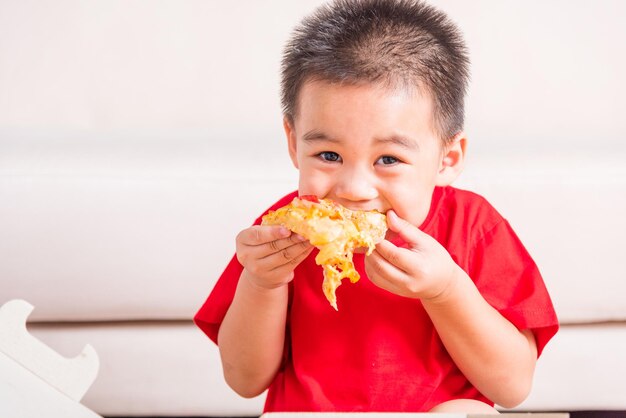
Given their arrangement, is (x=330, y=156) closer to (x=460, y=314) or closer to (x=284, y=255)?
(x=284, y=255)

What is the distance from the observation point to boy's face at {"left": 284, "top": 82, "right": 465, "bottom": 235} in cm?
113

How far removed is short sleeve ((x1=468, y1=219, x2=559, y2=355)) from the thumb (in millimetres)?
172

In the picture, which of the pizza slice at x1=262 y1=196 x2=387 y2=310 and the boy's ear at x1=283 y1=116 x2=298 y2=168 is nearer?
the pizza slice at x1=262 y1=196 x2=387 y2=310

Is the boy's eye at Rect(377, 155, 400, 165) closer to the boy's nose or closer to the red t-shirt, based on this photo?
the boy's nose

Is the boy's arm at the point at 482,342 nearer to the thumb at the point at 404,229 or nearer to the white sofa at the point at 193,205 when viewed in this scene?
the thumb at the point at 404,229

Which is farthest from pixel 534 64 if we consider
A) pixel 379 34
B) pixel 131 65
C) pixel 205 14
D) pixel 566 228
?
pixel 379 34

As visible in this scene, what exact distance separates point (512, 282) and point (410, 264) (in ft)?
0.73

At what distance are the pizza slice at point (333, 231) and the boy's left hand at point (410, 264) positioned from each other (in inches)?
0.9

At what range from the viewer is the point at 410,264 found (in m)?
1.12

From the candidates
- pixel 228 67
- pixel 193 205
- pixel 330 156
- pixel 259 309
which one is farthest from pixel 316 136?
pixel 228 67

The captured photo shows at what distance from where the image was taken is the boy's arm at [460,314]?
3.71ft

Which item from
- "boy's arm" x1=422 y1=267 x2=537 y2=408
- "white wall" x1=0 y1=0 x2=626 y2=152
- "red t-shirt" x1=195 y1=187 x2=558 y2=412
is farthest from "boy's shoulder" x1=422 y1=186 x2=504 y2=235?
"white wall" x1=0 y1=0 x2=626 y2=152

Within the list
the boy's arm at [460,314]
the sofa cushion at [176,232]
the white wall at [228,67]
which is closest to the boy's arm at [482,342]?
the boy's arm at [460,314]

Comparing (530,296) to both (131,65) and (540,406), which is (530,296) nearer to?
(540,406)
